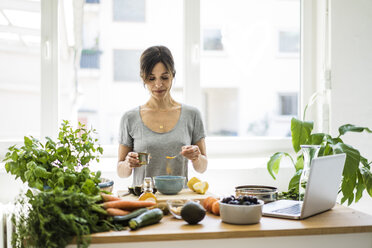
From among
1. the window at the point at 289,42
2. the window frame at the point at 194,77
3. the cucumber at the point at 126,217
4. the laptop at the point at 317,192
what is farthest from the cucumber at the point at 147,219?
the window at the point at 289,42

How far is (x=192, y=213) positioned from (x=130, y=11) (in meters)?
2.22

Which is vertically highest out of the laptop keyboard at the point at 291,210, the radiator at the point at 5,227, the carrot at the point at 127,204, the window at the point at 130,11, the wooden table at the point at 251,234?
the window at the point at 130,11

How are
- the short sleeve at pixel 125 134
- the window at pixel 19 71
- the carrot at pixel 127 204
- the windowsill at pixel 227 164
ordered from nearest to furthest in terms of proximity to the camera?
1. the carrot at pixel 127 204
2. the short sleeve at pixel 125 134
3. the windowsill at pixel 227 164
4. the window at pixel 19 71

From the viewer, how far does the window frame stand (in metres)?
3.16

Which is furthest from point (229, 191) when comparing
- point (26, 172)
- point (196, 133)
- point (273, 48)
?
point (26, 172)

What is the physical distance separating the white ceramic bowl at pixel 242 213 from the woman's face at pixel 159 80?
42.1 inches

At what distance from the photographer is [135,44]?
3.42 metres

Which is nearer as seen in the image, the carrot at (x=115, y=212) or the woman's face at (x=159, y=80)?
the carrot at (x=115, y=212)

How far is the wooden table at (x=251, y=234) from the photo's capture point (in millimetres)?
1466

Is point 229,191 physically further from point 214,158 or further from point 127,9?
point 127,9

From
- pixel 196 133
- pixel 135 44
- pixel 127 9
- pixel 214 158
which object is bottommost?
pixel 214 158

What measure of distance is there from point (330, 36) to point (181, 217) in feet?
7.27

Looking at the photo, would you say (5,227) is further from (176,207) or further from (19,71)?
(19,71)

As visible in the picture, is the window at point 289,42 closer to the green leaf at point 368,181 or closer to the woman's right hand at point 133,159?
the green leaf at point 368,181
